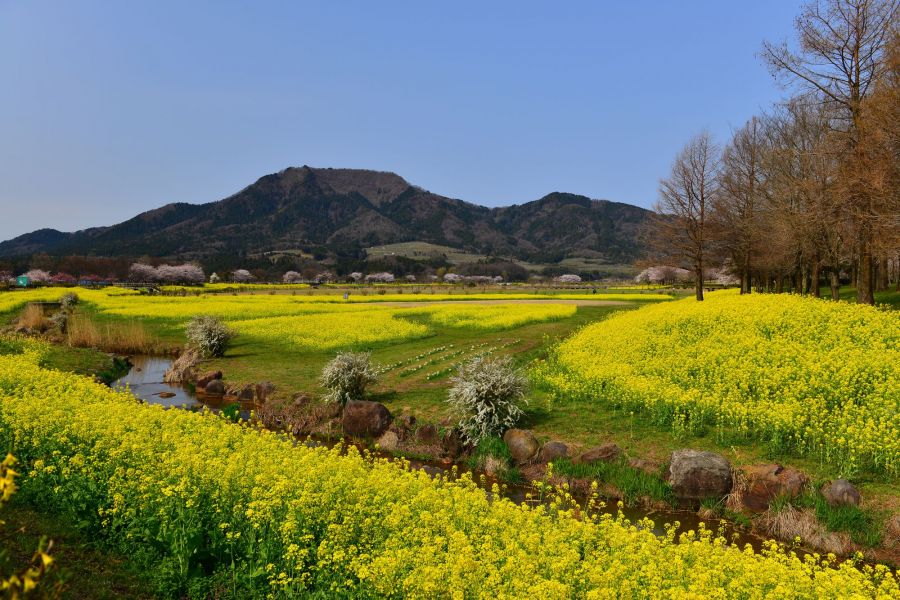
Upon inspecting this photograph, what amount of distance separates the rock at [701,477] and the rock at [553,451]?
2738mm

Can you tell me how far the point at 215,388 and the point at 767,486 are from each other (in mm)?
20866

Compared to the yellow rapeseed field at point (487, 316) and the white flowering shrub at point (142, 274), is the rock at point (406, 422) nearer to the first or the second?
the yellow rapeseed field at point (487, 316)

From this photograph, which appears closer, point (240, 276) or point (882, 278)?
point (882, 278)

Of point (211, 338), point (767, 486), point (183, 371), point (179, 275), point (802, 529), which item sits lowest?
point (802, 529)

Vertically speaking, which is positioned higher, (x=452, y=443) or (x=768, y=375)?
(x=768, y=375)

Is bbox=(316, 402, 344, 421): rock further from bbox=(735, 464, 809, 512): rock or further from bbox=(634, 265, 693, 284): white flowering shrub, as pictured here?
bbox=(634, 265, 693, 284): white flowering shrub

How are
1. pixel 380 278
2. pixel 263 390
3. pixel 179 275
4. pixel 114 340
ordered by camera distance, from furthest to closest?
pixel 380 278, pixel 179 275, pixel 114 340, pixel 263 390

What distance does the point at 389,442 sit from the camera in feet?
55.8

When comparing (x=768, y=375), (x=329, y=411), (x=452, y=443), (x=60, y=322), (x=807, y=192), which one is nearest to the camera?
(x=452, y=443)

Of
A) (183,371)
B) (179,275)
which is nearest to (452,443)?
(183,371)

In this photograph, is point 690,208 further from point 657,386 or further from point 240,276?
point 240,276

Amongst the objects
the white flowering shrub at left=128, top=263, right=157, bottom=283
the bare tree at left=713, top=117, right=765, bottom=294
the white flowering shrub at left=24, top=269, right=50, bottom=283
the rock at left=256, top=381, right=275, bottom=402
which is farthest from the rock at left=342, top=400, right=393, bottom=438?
the white flowering shrub at left=128, top=263, right=157, bottom=283

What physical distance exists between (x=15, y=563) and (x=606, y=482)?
11.5 metres

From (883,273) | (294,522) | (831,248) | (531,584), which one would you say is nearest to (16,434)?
(294,522)
